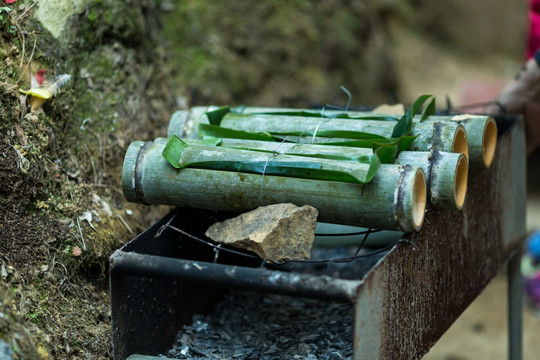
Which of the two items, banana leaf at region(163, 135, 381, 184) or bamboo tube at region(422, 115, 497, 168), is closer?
banana leaf at region(163, 135, 381, 184)

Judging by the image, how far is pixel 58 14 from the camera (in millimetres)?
2471

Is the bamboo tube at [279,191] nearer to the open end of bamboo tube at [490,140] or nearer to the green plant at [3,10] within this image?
the open end of bamboo tube at [490,140]

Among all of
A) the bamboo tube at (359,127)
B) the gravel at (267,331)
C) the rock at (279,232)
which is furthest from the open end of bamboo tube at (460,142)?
the gravel at (267,331)

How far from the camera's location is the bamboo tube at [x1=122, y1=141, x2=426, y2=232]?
1.69 meters

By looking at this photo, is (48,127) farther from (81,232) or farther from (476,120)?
(476,120)

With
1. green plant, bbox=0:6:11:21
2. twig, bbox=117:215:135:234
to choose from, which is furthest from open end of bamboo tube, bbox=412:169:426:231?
green plant, bbox=0:6:11:21

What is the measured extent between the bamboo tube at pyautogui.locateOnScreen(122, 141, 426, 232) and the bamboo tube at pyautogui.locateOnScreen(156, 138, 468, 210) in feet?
0.25

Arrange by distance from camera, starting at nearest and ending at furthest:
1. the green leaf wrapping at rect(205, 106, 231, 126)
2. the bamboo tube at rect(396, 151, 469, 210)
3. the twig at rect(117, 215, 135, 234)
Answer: the bamboo tube at rect(396, 151, 469, 210) < the green leaf wrapping at rect(205, 106, 231, 126) < the twig at rect(117, 215, 135, 234)

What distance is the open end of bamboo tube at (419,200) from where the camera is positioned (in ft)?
5.62

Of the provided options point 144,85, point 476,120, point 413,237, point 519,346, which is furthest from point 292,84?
point 413,237

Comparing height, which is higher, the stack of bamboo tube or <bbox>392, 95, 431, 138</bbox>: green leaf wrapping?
<bbox>392, 95, 431, 138</bbox>: green leaf wrapping

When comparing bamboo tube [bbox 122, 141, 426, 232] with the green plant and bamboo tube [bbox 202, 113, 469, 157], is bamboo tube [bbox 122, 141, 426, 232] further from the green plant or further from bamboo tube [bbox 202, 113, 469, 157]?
the green plant

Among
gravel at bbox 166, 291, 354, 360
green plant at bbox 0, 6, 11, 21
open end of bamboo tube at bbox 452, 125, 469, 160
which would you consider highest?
green plant at bbox 0, 6, 11, 21

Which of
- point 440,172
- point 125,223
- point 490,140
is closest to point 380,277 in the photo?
point 440,172
